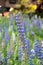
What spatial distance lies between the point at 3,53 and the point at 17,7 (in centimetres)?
747

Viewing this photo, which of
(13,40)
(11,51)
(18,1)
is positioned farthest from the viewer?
(18,1)

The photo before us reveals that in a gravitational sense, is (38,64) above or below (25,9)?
above

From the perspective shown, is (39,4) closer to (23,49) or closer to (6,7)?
(6,7)

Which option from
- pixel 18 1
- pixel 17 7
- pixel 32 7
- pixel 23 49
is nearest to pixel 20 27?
pixel 23 49

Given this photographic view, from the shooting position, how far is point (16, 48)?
249 cm

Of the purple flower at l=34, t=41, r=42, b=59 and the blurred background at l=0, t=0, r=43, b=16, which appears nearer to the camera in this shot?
the purple flower at l=34, t=41, r=42, b=59

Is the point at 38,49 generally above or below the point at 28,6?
above

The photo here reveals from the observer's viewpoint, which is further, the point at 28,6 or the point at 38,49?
the point at 28,6

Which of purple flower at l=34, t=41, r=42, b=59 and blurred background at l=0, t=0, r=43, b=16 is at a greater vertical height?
purple flower at l=34, t=41, r=42, b=59

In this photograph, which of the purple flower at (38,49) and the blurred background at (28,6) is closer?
the purple flower at (38,49)

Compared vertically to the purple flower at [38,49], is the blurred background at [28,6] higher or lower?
lower

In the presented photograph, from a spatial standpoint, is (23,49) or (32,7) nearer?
(23,49)

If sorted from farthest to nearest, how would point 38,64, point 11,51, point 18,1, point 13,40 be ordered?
1. point 18,1
2. point 13,40
3. point 11,51
4. point 38,64

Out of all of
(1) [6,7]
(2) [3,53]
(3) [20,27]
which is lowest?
(1) [6,7]
